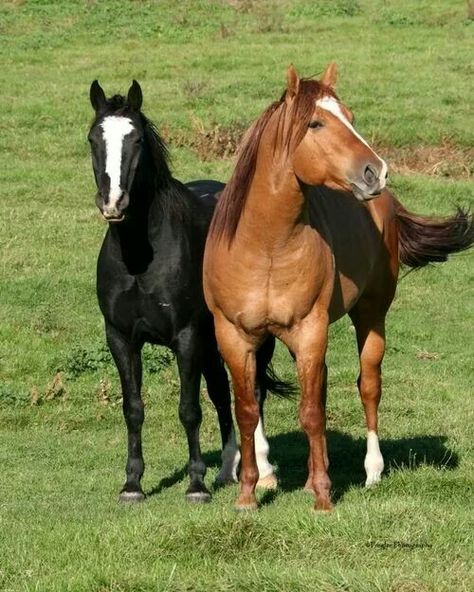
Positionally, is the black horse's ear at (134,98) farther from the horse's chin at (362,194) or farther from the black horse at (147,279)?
the horse's chin at (362,194)

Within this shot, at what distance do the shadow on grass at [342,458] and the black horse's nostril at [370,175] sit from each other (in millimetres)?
2120

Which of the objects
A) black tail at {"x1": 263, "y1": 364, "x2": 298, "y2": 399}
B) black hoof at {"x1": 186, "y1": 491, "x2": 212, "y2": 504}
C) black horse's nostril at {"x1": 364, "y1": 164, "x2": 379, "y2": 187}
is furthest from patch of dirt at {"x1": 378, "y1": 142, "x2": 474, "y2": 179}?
black horse's nostril at {"x1": 364, "y1": 164, "x2": 379, "y2": 187}

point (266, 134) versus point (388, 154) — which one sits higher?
point (266, 134)

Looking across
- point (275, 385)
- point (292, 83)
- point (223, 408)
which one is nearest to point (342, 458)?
point (275, 385)

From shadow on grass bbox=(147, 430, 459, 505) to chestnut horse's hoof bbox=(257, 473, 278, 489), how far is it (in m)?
0.07

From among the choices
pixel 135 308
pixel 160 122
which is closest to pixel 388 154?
pixel 160 122

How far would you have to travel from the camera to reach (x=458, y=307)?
14.1m

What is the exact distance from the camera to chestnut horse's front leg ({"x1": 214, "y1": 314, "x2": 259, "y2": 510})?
7242 mm

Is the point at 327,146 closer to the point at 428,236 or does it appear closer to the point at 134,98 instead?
the point at 134,98

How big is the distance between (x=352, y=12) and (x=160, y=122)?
370 inches

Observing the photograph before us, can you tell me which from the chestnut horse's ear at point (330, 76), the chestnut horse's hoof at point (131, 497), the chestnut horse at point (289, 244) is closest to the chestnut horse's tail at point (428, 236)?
the chestnut horse at point (289, 244)

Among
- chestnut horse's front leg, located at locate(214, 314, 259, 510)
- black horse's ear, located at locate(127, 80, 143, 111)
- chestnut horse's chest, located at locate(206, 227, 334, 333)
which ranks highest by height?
black horse's ear, located at locate(127, 80, 143, 111)

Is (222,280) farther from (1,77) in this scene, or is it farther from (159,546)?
(1,77)

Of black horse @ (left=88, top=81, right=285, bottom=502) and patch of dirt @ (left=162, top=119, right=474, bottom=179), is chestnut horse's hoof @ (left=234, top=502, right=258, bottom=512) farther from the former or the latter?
patch of dirt @ (left=162, top=119, right=474, bottom=179)
